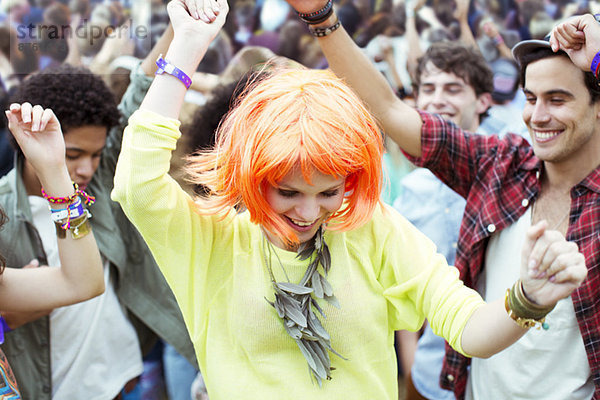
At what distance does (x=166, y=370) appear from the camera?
120 inches

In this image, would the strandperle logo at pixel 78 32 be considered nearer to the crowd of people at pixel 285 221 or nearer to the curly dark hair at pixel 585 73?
the crowd of people at pixel 285 221

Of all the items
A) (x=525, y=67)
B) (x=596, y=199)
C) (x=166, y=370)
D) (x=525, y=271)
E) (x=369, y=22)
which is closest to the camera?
(x=525, y=271)

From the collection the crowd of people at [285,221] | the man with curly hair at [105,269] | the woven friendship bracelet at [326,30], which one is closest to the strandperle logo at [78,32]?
the crowd of people at [285,221]

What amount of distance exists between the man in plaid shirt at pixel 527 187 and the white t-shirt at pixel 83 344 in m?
1.34

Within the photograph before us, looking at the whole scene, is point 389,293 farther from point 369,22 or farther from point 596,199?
point 369,22

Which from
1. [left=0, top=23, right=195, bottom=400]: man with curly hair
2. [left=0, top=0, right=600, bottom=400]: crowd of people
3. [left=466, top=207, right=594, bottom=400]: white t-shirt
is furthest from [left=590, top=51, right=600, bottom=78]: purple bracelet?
[left=0, top=23, right=195, bottom=400]: man with curly hair

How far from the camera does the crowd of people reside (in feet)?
5.02

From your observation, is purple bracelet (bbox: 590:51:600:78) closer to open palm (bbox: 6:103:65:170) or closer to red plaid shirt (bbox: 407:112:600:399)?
red plaid shirt (bbox: 407:112:600:399)

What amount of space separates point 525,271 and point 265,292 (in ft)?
2.29

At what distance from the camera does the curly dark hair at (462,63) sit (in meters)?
3.54

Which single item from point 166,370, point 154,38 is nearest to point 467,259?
point 166,370

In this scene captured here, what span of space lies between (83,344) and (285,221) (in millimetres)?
1278

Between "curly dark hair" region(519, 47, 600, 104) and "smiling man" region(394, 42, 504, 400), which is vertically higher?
"curly dark hair" region(519, 47, 600, 104)

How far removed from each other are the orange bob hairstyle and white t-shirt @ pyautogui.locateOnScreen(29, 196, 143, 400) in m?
1.02
